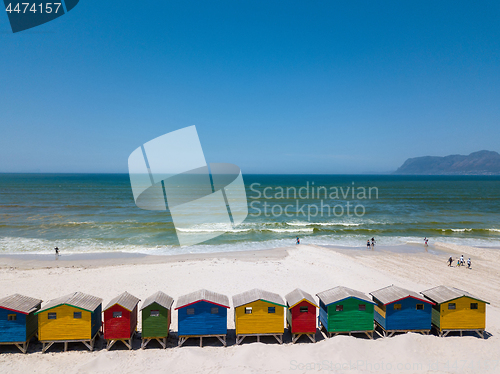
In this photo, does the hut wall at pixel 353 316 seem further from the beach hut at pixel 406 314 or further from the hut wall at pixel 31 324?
the hut wall at pixel 31 324

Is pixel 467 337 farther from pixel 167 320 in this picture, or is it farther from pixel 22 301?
pixel 22 301

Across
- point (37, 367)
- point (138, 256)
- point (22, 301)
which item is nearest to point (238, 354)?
point (37, 367)

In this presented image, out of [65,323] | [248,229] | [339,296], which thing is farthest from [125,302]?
[248,229]

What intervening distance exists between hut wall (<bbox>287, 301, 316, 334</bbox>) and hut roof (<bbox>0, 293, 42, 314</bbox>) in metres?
9.81

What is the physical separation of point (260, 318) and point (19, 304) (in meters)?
8.97

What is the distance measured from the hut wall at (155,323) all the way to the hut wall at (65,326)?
196 cm

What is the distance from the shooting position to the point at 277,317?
10.6m

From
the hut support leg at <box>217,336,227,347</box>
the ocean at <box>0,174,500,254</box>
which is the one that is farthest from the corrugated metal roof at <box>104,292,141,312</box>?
the ocean at <box>0,174,500,254</box>

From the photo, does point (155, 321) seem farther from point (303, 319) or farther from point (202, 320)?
point (303, 319)

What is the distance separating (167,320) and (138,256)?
15386mm

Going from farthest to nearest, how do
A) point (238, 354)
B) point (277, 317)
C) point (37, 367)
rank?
point (277, 317) < point (238, 354) < point (37, 367)

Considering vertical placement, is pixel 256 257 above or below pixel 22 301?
below

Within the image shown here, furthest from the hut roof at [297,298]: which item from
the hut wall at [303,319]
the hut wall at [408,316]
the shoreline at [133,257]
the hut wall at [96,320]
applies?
the shoreline at [133,257]

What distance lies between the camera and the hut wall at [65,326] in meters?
9.89
